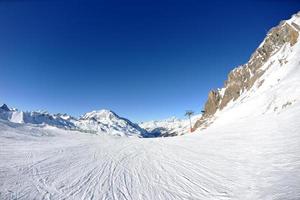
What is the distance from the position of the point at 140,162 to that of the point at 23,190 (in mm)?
7397

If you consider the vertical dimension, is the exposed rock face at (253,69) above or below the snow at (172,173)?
above

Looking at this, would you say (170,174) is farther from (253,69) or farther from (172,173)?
(253,69)

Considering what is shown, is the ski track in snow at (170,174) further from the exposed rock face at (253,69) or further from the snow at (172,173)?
the exposed rock face at (253,69)

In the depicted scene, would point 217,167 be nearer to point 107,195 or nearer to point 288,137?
point 288,137

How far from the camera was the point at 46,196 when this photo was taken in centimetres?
945

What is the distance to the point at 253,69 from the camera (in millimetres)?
145500

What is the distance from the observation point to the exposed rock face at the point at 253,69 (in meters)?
115

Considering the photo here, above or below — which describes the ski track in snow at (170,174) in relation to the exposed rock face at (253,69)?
below

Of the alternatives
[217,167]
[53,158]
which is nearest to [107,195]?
[217,167]

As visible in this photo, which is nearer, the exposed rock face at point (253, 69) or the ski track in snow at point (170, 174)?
the ski track in snow at point (170, 174)

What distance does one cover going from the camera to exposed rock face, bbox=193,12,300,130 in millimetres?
115363

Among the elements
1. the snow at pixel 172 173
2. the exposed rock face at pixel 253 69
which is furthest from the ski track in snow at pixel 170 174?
the exposed rock face at pixel 253 69

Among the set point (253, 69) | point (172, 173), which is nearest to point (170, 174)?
point (172, 173)

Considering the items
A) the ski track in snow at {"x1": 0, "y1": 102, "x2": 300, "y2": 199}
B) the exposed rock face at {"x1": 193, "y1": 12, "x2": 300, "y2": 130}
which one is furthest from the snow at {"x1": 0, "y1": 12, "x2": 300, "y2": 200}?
the exposed rock face at {"x1": 193, "y1": 12, "x2": 300, "y2": 130}
